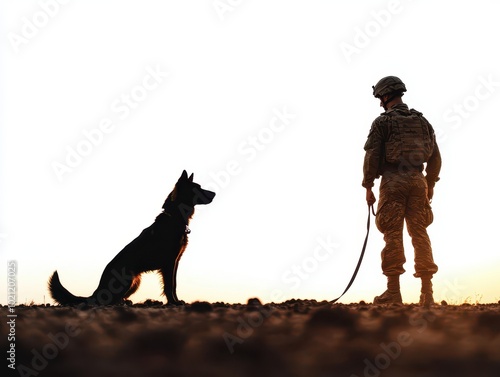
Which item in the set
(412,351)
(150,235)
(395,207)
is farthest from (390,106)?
(412,351)

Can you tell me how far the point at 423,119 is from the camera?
26.3 feet

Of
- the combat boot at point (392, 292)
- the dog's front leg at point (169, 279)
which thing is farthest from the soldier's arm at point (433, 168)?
the dog's front leg at point (169, 279)

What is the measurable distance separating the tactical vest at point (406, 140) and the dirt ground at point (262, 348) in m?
5.11

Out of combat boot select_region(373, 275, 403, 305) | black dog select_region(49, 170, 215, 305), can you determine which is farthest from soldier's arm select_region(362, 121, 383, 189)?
black dog select_region(49, 170, 215, 305)

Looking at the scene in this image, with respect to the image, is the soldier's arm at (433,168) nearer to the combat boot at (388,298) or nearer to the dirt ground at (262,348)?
the combat boot at (388,298)

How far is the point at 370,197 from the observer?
7.86 m

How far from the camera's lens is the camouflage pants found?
25.0 ft

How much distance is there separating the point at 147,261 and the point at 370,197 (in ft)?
10.3

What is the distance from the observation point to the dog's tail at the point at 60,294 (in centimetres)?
719

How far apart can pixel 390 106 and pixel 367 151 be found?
79cm

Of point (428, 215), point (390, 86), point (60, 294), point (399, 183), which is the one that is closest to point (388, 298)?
point (428, 215)

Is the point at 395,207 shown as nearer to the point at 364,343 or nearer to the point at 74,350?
the point at 364,343

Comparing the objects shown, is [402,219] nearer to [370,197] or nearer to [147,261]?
[370,197]

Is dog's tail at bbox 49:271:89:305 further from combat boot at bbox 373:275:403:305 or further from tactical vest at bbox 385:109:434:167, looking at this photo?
tactical vest at bbox 385:109:434:167
